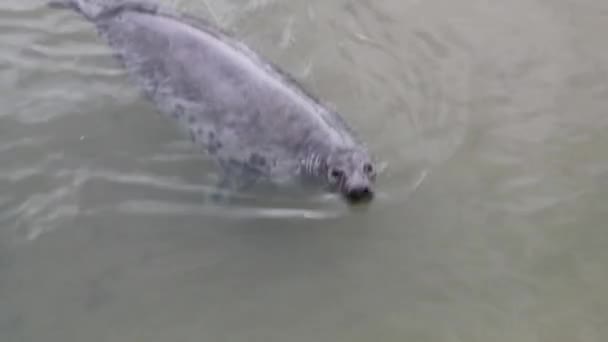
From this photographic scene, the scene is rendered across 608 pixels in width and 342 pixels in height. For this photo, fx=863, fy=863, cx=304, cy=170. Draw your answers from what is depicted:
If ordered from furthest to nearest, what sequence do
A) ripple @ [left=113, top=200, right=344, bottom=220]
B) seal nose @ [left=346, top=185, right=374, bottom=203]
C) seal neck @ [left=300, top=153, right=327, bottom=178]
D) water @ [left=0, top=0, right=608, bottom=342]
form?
ripple @ [left=113, top=200, right=344, bottom=220], seal neck @ [left=300, top=153, right=327, bottom=178], seal nose @ [left=346, top=185, right=374, bottom=203], water @ [left=0, top=0, right=608, bottom=342]

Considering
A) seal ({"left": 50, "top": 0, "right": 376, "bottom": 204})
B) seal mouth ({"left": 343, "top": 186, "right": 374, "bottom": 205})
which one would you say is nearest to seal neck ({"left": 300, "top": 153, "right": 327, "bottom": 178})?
seal ({"left": 50, "top": 0, "right": 376, "bottom": 204})

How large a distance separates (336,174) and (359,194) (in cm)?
17

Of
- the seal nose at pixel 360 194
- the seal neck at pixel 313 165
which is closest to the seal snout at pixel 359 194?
the seal nose at pixel 360 194

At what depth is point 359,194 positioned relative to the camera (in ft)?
14.3

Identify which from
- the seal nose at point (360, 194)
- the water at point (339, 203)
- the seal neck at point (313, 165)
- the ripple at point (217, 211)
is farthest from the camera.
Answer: the ripple at point (217, 211)

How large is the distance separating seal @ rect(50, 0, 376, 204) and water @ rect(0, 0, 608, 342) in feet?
0.69

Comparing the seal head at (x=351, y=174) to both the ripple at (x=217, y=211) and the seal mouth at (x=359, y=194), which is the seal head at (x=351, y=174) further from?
the ripple at (x=217, y=211)

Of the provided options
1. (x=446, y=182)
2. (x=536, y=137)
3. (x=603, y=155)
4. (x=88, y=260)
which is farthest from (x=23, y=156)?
(x=603, y=155)

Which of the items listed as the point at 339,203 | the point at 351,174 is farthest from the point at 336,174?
the point at 339,203

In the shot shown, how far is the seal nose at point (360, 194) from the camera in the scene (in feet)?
14.3

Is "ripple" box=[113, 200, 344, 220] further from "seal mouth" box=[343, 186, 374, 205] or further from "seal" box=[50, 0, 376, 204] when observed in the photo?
"seal mouth" box=[343, 186, 374, 205]

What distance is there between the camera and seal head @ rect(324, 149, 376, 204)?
436 cm

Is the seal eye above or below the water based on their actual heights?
above

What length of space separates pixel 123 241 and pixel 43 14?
2.26 m
